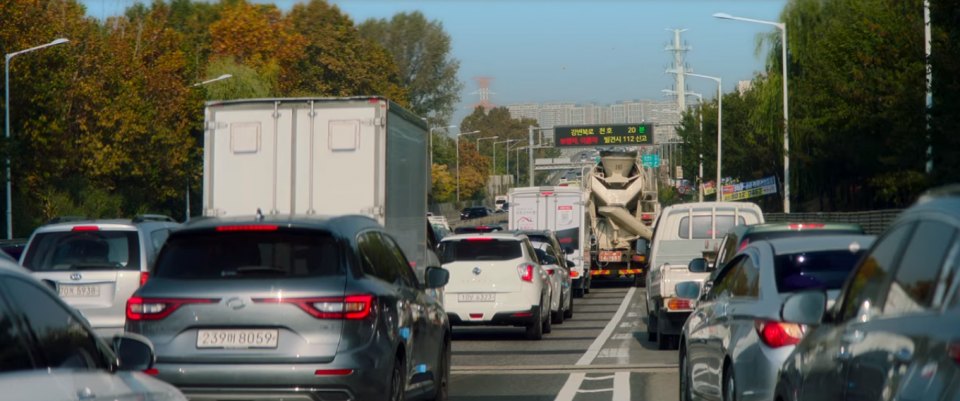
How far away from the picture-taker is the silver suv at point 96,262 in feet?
50.8

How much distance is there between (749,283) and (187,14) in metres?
91.7

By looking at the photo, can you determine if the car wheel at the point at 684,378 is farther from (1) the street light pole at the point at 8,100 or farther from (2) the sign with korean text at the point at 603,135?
(2) the sign with korean text at the point at 603,135

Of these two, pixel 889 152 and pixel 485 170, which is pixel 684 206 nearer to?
pixel 889 152

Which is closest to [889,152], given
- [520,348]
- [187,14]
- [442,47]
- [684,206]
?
[684,206]

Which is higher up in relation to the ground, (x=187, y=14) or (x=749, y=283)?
(x=187, y=14)

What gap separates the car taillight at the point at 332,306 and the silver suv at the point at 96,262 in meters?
6.80

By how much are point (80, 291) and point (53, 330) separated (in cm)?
1090

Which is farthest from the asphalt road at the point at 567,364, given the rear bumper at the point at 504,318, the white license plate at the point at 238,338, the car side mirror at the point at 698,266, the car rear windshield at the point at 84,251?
the white license plate at the point at 238,338

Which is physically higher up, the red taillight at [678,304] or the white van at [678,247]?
the white van at [678,247]

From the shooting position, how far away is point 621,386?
45.8 feet

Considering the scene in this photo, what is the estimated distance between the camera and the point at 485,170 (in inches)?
5940

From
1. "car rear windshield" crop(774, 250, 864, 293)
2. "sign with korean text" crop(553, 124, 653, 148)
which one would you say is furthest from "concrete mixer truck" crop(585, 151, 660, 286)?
"sign with korean text" crop(553, 124, 653, 148)

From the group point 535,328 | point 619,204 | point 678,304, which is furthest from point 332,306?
point 619,204

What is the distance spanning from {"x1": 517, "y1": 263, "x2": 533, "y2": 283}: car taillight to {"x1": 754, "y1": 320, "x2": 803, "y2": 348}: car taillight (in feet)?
43.1
